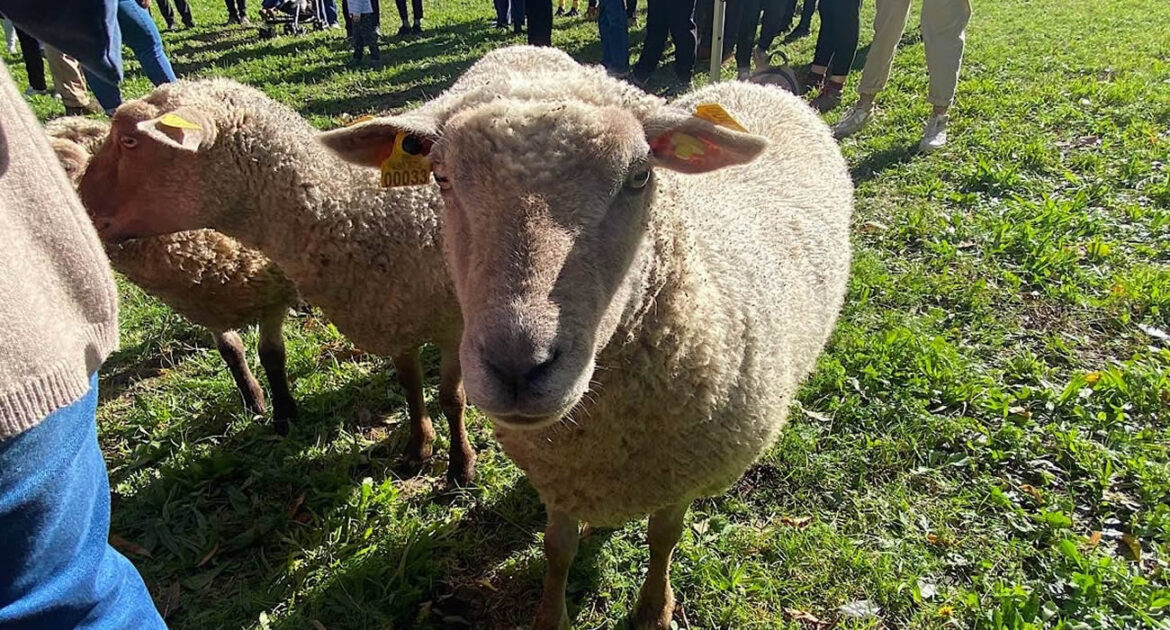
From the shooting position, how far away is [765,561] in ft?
8.42

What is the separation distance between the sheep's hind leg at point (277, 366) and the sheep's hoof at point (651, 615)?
185 centimetres

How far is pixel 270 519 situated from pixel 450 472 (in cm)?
73

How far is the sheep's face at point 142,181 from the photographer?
8.13ft

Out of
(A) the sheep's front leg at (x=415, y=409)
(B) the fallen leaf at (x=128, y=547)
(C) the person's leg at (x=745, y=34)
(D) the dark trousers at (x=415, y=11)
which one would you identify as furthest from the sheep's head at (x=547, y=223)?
(D) the dark trousers at (x=415, y=11)

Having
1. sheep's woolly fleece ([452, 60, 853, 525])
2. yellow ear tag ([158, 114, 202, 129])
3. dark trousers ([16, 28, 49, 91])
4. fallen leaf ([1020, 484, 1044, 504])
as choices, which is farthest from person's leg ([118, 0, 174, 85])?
fallen leaf ([1020, 484, 1044, 504])

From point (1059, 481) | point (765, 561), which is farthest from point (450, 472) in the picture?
point (1059, 481)

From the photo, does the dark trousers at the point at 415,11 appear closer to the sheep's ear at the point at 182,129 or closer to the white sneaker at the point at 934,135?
the white sneaker at the point at 934,135

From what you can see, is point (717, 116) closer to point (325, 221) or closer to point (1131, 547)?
point (325, 221)

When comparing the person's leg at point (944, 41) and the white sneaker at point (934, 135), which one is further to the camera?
the white sneaker at point (934, 135)

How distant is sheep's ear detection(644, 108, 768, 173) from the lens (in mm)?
1597

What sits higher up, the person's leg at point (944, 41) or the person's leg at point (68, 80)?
the person's leg at point (944, 41)

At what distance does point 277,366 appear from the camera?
317 centimetres

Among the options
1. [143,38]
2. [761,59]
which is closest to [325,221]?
[143,38]

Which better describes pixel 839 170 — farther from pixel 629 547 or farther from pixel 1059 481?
pixel 629 547
